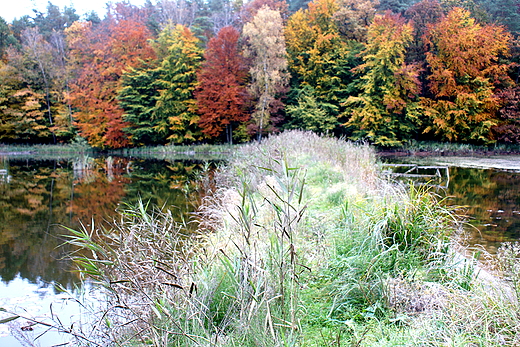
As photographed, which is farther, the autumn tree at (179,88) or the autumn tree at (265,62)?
the autumn tree at (179,88)

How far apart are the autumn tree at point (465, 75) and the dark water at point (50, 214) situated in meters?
16.5

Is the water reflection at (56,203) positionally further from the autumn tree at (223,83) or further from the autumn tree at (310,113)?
the autumn tree at (310,113)

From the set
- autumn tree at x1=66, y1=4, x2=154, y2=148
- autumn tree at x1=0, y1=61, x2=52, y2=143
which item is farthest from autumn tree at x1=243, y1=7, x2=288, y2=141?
autumn tree at x1=0, y1=61, x2=52, y2=143

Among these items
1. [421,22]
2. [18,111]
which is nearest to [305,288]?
[421,22]

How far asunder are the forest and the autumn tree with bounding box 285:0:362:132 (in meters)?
0.09

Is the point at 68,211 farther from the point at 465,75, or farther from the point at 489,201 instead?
the point at 465,75

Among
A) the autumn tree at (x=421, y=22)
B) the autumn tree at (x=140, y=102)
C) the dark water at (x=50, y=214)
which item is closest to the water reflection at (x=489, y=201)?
the dark water at (x=50, y=214)

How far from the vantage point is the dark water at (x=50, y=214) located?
4307 millimetres

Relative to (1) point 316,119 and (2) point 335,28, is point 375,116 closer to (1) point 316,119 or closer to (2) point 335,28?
(1) point 316,119

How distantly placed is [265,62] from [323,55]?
166 inches

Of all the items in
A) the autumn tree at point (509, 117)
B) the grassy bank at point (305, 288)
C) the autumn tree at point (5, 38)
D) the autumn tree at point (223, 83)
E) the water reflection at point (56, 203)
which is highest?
the autumn tree at point (5, 38)

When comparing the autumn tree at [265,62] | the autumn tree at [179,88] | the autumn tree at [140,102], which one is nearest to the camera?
the autumn tree at [265,62]

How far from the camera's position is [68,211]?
874cm

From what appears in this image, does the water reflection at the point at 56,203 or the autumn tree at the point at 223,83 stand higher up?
the autumn tree at the point at 223,83
